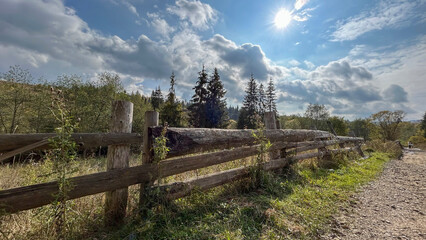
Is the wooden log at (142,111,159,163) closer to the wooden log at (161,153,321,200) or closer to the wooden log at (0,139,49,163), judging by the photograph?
the wooden log at (161,153,321,200)

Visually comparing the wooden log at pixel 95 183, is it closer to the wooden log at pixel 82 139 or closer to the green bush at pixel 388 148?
the wooden log at pixel 82 139

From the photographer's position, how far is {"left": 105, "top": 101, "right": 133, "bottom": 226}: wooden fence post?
2.51 metres

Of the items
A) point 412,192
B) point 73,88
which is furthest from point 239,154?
point 73,88

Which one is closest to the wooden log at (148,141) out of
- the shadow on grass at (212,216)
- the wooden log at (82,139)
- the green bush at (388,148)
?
the wooden log at (82,139)

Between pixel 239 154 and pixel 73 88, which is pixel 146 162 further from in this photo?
pixel 73 88

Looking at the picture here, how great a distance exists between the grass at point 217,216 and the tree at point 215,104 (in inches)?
970

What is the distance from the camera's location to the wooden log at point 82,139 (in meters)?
1.86

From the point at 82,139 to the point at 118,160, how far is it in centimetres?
55

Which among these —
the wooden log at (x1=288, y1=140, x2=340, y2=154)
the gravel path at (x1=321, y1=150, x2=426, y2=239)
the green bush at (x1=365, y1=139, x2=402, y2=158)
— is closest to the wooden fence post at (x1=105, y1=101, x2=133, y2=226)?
the gravel path at (x1=321, y1=150, x2=426, y2=239)

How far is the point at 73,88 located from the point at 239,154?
68.6 feet

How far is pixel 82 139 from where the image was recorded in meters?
2.27

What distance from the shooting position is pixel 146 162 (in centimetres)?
280

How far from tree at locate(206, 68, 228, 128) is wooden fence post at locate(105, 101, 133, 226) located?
1017 inches

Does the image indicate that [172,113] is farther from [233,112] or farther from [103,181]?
[233,112]
